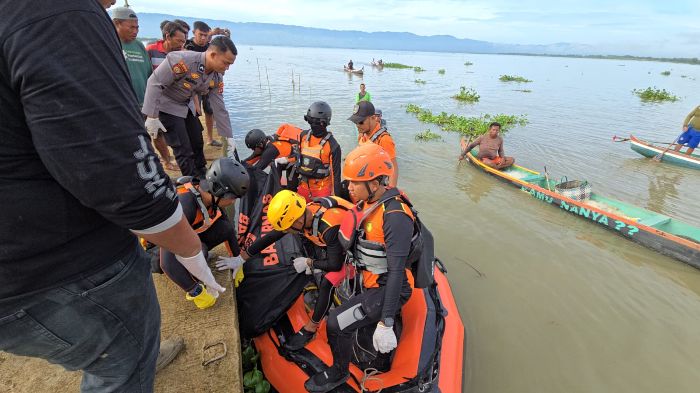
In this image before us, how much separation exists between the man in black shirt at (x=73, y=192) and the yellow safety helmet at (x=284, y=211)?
5.21 feet

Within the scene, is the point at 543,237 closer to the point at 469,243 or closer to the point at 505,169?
the point at 469,243

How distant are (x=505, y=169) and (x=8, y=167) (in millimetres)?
11135

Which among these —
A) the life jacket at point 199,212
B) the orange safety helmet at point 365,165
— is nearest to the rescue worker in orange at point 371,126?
the orange safety helmet at point 365,165

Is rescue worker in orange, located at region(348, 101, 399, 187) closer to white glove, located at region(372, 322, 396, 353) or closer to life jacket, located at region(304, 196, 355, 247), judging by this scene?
life jacket, located at region(304, 196, 355, 247)

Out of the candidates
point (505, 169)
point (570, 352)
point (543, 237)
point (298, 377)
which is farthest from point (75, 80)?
point (505, 169)

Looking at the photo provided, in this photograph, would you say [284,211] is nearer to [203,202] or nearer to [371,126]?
[203,202]

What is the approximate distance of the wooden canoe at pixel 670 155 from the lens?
1151 cm

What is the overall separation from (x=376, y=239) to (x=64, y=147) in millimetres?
2312

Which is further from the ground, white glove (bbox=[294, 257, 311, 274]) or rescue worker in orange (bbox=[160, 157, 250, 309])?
rescue worker in orange (bbox=[160, 157, 250, 309])

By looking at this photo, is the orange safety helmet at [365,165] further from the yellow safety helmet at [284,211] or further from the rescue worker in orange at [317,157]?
the rescue worker in orange at [317,157]

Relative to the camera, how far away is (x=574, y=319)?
194 inches

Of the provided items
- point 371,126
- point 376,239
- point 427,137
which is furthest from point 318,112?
point 427,137

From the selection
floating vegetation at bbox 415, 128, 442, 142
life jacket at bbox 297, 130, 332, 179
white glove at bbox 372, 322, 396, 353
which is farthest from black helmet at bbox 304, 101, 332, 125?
floating vegetation at bbox 415, 128, 442, 142

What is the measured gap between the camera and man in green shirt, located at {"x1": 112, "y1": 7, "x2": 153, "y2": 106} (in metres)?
4.56
